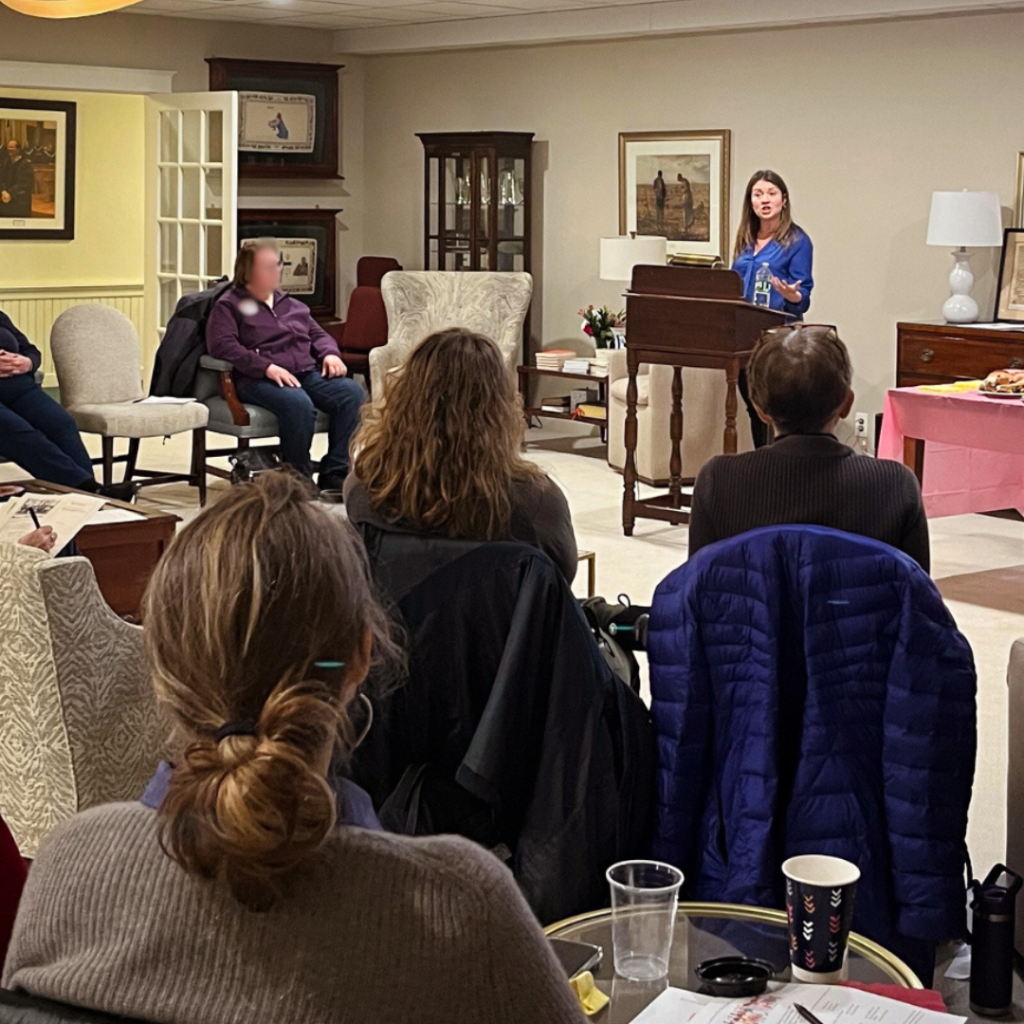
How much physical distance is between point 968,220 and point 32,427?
4.08 metres

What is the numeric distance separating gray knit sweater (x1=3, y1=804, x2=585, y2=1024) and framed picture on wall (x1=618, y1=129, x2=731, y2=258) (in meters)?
7.46

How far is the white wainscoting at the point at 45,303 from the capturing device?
35.9 ft

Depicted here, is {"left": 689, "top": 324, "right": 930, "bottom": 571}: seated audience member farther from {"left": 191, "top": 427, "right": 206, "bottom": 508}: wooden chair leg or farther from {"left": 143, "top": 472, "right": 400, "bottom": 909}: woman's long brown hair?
{"left": 191, "top": 427, "right": 206, "bottom": 508}: wooden chair leg

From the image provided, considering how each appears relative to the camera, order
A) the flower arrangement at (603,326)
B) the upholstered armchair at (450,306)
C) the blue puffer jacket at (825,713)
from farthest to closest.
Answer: the flower arrangement at (603,326)
the upholstered armchair at (450,306)
the blue puffer jacket at (825,713)

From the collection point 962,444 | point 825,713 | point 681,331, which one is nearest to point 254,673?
point 825,713

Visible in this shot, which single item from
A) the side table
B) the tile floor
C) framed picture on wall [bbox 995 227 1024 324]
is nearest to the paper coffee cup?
the tile floor

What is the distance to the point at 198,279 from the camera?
9.16m

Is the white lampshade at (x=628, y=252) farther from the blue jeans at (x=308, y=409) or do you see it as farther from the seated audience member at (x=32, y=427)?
the seated audience member at (x=32, y=427)

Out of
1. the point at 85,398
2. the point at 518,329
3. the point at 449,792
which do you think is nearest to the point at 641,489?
the point at 518,329

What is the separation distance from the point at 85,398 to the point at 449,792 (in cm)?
469

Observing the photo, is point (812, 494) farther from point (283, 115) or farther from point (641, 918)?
point (283, 115)

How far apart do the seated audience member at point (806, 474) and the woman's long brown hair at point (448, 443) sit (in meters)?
0.54

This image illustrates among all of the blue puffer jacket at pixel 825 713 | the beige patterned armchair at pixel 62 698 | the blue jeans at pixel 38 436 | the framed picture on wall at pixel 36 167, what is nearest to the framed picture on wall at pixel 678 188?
the blue jeans at pixel 38 436

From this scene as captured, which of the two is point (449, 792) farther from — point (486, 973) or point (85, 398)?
point (85, 398)
